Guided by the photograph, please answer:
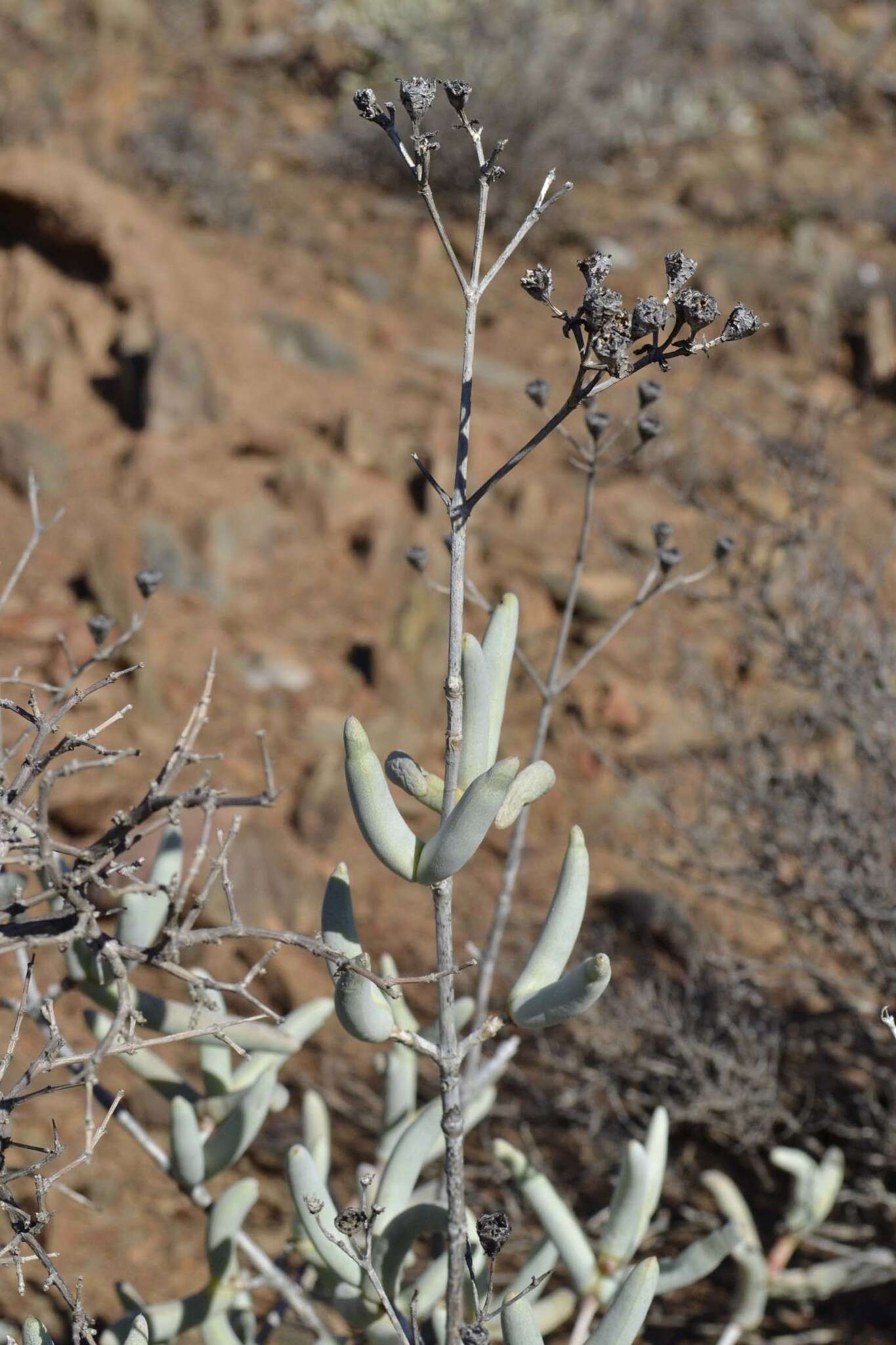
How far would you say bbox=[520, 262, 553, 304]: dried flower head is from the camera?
1.46 m

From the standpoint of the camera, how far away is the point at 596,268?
1411 millimetres

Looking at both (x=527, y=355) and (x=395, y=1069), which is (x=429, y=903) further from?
(x=527, y=355)

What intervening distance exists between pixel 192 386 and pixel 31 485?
186 inches

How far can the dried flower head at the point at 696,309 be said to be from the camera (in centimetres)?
143

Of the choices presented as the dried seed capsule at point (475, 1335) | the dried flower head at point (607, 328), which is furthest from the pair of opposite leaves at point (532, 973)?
the dried flower head at point (607, 328)

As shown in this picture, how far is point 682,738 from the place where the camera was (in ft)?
19.0

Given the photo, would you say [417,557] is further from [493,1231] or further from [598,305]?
[493,1231]

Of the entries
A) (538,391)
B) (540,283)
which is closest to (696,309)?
(540,283)

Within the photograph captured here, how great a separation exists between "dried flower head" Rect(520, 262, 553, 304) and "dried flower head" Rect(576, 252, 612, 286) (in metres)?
0.05

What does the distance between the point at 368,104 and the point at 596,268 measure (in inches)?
14.0

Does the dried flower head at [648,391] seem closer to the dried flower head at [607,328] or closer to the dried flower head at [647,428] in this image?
the dried flower head at [647,428]

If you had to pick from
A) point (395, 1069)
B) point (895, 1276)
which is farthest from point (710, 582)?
point (395, 1069)

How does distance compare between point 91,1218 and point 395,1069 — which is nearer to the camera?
point 395,1069

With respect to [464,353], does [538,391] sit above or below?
above
